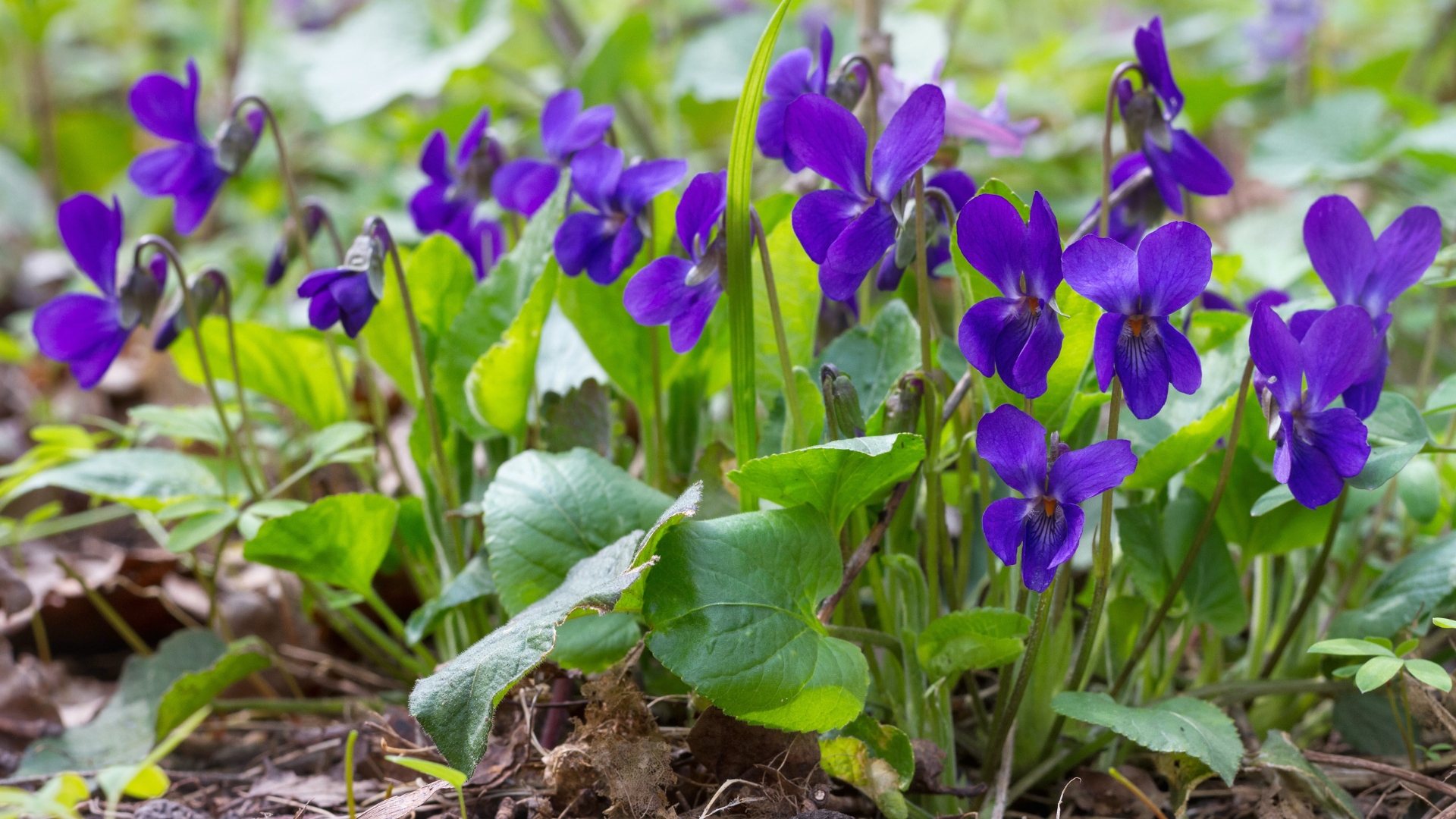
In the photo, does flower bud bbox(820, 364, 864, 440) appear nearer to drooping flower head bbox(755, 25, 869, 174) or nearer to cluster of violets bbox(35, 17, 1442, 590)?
cluster of violets bbox(35, 17, 1442, 590)

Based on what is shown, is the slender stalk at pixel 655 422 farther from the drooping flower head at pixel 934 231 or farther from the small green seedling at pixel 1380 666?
the small green seedling at pixel 1380 666

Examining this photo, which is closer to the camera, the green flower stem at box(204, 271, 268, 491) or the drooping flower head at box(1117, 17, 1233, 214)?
the drooping flower head at box(1117, 17, 1233, 214)

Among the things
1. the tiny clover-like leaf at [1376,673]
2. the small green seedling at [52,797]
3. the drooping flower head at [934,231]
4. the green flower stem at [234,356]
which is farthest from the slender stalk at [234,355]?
the tiny clover-like leaf at [1376,673]

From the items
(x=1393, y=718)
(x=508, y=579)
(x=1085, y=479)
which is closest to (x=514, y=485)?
(x=508, y=579)

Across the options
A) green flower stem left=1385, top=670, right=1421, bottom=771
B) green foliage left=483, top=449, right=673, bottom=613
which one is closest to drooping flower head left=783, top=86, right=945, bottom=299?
green foliage left=483, top=449, right=673, bottom=613

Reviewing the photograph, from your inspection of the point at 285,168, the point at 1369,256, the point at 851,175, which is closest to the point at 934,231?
the point at 851,175
